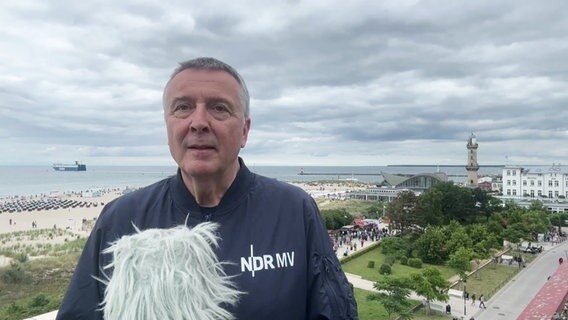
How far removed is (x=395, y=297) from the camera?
15336 millimetres

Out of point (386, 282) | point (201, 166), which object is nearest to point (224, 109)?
point (201, 166)

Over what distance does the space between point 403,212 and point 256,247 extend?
1256 inches

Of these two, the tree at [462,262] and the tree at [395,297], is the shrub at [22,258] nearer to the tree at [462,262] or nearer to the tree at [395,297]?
the tree at [395,297]

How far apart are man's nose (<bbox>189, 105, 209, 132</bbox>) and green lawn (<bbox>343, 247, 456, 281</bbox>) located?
21142 millimetres

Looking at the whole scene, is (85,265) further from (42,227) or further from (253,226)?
(42,227)

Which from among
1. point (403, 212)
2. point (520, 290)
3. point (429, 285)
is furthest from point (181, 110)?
point (403, 212)

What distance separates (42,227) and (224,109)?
5166cm

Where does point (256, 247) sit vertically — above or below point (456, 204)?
above

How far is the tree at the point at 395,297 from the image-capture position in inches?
589

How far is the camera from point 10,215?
5397 cm

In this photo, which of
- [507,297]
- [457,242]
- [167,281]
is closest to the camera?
[167,281]

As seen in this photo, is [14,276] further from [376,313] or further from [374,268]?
[374,268]

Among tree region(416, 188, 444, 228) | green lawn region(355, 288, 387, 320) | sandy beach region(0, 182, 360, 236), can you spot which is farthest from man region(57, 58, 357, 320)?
sandy beach region(0, 182, 360, 236)

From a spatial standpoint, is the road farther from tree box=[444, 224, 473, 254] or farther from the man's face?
the man's face
